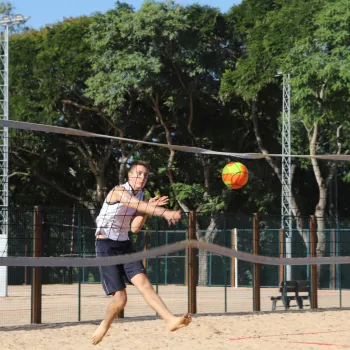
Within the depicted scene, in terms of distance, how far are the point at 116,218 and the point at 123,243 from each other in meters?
0.30

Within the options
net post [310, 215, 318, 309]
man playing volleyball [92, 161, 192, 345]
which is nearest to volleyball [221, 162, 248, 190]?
man playing volleyball [92, 161, 192, 345]

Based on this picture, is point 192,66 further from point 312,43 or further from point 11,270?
point 11,270

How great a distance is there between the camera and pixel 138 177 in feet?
26.3

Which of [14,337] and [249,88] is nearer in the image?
[14,337]

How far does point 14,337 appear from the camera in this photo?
45.0 feet

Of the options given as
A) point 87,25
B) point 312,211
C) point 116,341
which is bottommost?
point 116,341

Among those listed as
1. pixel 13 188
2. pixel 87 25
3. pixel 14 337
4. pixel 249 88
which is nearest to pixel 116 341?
pixel 14 337

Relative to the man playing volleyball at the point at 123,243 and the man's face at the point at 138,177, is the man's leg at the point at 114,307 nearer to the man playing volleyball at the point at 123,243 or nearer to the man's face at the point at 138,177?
the man playing volleyball at the point at 123,243

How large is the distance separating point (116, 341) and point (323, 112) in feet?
61.5

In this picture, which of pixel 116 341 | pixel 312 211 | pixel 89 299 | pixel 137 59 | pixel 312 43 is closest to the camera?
pixel 116 341

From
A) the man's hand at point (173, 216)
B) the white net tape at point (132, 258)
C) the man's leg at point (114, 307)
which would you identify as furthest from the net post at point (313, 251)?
the man's hand at point (173, 216)

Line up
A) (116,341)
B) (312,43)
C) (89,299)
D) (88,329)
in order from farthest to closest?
(312,43)
(89,299)
(88,329)
(116,341)

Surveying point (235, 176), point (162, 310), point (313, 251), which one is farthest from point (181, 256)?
point (162, 310)

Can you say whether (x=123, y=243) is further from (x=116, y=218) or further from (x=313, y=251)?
(x=313, y=251)
